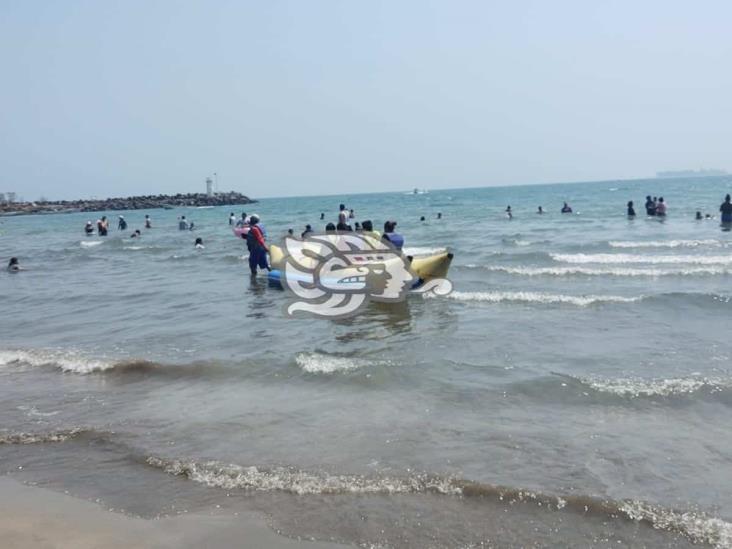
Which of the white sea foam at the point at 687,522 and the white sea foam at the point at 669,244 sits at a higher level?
the white sea foam at the point at 669,244

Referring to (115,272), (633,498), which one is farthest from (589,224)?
(633,498)

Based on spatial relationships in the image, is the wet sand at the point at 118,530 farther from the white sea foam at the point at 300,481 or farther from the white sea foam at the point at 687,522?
the white sea foam at the point at 687,522

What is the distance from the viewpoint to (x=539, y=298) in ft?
36.6

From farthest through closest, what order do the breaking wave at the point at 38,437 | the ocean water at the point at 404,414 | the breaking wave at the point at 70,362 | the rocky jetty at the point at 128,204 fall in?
the rocky jetty at the point at 128,204
the breaking wave at the point at 70,362
the breaking wave at the point at 38,437
the ocean water at the point at 404,414

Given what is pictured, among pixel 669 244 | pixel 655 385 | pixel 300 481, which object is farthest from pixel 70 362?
pixel 669 244

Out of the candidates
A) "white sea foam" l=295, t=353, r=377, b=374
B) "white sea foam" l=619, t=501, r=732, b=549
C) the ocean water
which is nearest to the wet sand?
the ocean water

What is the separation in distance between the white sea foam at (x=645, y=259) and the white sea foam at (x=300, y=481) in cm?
1351

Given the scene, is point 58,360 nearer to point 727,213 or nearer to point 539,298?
point 539,298

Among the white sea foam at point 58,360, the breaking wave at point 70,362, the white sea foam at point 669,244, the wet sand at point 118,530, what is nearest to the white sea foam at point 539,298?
the breaking wave at point 70,362

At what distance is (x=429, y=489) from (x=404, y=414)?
4.66ft

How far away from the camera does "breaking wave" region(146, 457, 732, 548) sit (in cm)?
368

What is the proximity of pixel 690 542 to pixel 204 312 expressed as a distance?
29.6 feet

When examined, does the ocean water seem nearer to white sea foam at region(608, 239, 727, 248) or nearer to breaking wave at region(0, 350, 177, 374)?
breaking wave at region(0, 350, 177, 374)

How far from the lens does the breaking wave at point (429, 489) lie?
12.1 feet
